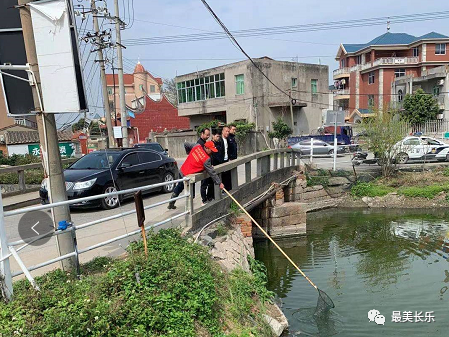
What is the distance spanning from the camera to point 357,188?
17.7m

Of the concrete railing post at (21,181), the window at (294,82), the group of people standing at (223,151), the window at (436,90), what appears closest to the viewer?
the group of people standing at (223,151)

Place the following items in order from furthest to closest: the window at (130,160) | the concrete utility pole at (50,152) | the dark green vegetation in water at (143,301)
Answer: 1. the window at (130,160)
2. the concrete utility pole at (50,152)
3. the dark green vegetation in water at (143,301)

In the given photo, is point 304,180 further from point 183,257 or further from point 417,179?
point 183,257

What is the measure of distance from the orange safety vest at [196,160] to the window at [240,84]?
2689 centimetres

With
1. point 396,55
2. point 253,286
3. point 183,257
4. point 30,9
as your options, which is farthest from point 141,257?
point 396,55

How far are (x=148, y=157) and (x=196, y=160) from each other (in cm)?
423

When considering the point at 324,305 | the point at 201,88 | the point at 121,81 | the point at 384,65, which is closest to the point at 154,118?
the point at 201,88

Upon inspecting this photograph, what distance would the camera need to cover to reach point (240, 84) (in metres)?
33.5

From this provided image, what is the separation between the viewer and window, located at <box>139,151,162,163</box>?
10742 mm

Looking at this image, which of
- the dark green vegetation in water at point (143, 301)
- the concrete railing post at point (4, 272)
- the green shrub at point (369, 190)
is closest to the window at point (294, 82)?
the green shrub at point (369, 190)

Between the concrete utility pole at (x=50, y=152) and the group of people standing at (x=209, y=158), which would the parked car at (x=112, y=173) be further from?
the concrete utility pole at (x=50, y=152)

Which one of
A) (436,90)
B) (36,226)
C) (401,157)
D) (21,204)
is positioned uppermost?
(436,90)

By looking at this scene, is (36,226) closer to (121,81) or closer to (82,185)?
(82,185)

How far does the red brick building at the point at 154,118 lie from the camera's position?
45469 mm
